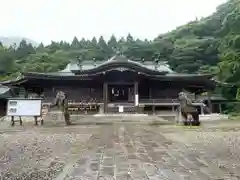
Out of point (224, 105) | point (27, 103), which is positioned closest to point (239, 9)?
point (224, 105)

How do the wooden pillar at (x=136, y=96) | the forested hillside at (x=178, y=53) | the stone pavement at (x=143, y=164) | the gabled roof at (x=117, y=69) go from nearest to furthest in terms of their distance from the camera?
the stone pavement at (x=143, y=164) → the wooden pillar at (x=136, y=96) → the gabled roof at (x=117, y=69) → the forested hillside at (x=178, y=53)

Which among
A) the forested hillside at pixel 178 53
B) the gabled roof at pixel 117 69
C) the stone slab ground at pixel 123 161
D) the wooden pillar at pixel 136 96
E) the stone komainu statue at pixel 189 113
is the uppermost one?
the forested hillside at pixel 178 53

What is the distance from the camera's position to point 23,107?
18.4 metres

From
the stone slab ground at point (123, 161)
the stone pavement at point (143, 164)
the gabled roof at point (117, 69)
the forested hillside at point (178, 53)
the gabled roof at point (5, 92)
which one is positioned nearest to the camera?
the stone pavement at point (143, 164)

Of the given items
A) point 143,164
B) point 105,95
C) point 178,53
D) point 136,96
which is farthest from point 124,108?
point 178,53

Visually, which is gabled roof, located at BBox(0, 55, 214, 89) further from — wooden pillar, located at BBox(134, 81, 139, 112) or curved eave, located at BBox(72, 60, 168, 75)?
wooden pillar, located at BBox(134, 81, 139, 112)

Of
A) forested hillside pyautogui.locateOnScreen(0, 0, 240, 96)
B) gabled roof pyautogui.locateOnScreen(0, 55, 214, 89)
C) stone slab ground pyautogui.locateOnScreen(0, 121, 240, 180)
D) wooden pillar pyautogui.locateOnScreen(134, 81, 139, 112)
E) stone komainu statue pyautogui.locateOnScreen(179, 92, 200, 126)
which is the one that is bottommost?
stone slab ground pyautogui.locateOnScreen(0, 121, 240, 180)

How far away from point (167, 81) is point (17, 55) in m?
59.0

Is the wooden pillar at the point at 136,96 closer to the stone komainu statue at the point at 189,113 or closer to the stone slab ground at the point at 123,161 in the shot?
the stone komainu statue at the point at 189,113

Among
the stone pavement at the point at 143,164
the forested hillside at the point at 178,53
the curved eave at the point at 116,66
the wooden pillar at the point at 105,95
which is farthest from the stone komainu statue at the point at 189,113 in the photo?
the forested hillside at the point at 178,53

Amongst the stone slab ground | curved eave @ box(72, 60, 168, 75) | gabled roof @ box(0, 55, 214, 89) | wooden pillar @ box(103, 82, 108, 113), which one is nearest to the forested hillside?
gabled roof @ box(0, 55, 214, 89)

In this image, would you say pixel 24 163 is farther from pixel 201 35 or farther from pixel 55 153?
pixel 201 35

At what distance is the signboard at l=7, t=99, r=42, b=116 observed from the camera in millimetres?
18281

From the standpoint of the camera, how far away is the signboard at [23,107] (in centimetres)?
1828
